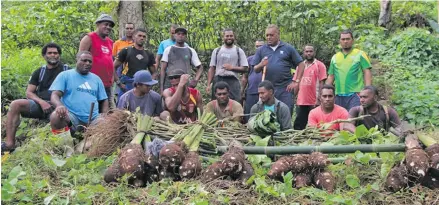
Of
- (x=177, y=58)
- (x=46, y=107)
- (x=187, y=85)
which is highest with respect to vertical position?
(x=177, y=58)

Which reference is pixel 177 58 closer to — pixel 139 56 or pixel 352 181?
pixel 139 56

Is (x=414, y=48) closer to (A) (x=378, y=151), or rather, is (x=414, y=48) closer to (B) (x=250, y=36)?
(B) (x=250, y=36)

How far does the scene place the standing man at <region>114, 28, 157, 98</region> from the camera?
8492mm

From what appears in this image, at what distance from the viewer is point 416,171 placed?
448cm

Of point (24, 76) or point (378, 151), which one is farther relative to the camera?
point (24, 76)

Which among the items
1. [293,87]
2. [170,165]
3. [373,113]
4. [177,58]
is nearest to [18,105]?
[177,58]

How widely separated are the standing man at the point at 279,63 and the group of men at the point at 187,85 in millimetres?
14

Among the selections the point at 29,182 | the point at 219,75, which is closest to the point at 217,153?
the point at 29,182

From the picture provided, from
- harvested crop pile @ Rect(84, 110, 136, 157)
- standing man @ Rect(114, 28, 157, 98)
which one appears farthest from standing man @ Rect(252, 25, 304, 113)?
harvested crop pile @ Rect(84, 110, 136, 157)

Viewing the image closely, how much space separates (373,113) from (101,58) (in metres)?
3.54

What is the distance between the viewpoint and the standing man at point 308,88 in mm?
8570

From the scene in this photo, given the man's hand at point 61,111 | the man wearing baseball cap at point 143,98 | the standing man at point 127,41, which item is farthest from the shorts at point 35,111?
the standing man at point 127,41

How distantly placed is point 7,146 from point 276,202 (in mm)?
3648

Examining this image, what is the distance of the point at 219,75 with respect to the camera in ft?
28.3
